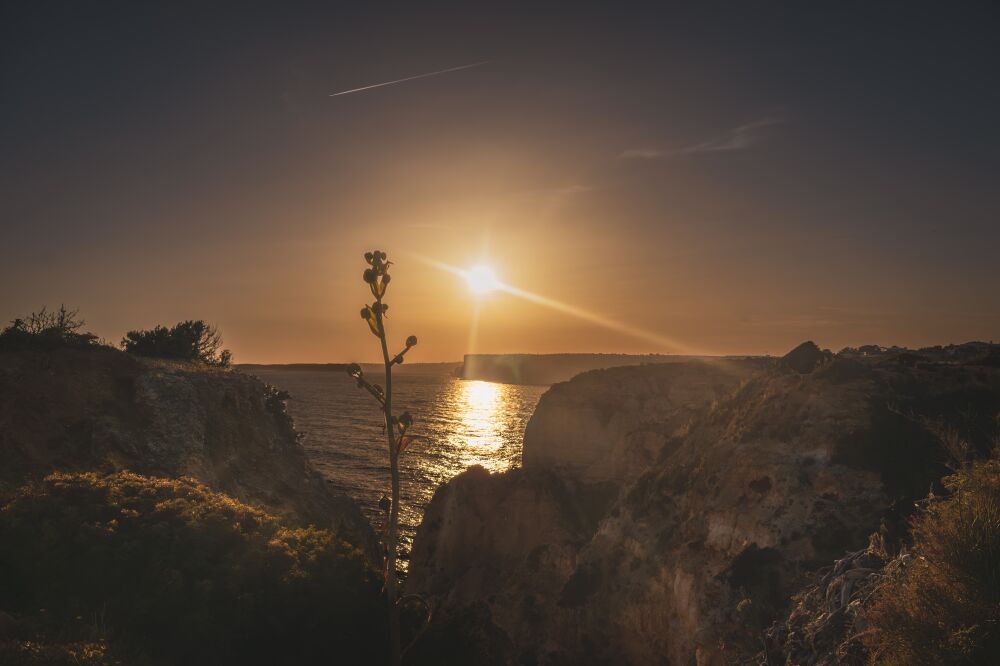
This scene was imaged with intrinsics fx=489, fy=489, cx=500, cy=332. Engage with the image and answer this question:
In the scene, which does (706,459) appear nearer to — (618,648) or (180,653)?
(618,648)

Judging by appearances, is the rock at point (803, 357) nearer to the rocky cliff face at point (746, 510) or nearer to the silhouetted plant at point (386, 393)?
the rocky cliff face at point (746, 510)

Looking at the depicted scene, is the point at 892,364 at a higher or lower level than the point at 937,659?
higher

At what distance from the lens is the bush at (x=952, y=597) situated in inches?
228

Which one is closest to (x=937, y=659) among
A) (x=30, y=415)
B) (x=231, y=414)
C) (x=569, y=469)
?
(x=30, y=415)

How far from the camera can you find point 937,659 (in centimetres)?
585

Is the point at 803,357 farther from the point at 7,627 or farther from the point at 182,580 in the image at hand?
the point at 7,627

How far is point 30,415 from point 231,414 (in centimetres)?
1002

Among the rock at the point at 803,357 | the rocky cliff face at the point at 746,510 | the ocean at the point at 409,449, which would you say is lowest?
the ocean at the point at 409,449

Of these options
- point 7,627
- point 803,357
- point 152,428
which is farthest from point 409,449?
point 7,627

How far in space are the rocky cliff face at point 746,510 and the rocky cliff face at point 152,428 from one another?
1031 centimetres

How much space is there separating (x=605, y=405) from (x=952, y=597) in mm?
38280

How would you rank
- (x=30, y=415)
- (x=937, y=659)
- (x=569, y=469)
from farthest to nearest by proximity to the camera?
1. (x=569, y=469)
2. (x=30, y=415)
3. (x=937, y=659)

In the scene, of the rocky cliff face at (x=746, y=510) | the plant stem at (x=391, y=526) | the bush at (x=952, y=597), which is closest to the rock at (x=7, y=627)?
the plant stem at (x=391, y=526)

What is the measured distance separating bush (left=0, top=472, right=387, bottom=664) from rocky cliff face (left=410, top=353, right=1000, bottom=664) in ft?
35.8
